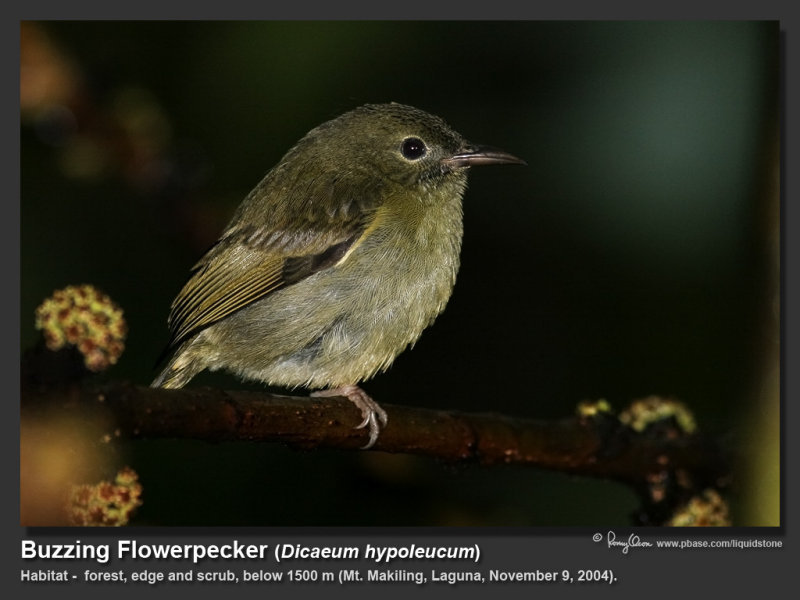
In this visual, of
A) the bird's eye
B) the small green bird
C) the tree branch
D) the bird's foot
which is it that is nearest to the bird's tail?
the small green bird

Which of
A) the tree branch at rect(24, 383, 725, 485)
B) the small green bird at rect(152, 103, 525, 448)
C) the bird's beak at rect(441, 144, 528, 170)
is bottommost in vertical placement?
the tree branch at rect(24, 383, 725, 485)

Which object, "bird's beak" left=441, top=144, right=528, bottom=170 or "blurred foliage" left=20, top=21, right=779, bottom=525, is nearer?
"blurred foliage" left=20, top=21, right=779, bottom=525

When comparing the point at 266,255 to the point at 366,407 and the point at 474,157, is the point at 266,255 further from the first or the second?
the point at 474,157

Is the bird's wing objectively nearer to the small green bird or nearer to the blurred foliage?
the small green bird

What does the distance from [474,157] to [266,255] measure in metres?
0.99

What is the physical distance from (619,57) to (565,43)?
0.25m

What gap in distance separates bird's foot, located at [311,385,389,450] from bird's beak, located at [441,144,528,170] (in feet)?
3.61

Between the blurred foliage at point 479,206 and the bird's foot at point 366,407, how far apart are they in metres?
0.46

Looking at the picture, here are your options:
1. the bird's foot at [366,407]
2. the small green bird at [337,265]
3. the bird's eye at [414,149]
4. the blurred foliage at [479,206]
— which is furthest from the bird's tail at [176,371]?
the bird's eye at [414,149]

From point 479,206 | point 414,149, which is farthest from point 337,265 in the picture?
point 479,206

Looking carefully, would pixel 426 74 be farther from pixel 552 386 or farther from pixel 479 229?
pixel 552 386

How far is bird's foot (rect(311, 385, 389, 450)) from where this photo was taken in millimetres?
3410

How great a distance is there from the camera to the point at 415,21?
4.05 meters

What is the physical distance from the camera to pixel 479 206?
4.86m
